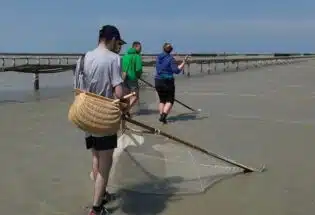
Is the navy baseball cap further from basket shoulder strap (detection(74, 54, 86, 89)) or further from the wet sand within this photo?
the wet sand

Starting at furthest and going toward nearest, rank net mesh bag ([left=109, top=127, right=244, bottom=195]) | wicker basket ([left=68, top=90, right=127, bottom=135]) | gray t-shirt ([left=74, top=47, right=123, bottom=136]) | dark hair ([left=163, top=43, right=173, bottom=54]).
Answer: dark hair ([left=163, top=43, right=173, bottom=54]) → net mesh bag ([left=109, top=127, right=244, bottom=195]) → gray t-shirt ([left=74, top=47, right=123, bottom=136]) → wicker basket ([left=68, top=90, right=127, bottom=135])

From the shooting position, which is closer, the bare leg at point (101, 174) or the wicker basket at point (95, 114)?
the wicker basket at point (95, 114)

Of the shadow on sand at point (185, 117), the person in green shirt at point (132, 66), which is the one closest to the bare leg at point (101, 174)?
the person in green shirt at point (132, 66)

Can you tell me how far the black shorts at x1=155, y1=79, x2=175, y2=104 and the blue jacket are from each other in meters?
0.10

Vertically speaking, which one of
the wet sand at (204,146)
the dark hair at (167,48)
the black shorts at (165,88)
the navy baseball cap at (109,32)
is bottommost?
the wet sand at (204,146)

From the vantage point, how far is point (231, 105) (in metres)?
15.0

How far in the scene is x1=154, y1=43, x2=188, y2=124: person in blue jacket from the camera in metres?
10.7

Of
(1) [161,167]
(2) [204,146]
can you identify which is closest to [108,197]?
(1) [161,167]

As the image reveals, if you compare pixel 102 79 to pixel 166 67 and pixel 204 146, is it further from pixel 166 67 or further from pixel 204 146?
pixel 166 67

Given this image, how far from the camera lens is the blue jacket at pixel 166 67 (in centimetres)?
1073

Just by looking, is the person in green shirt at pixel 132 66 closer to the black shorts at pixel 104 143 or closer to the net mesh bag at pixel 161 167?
the net mesh bag at pixel 161 167

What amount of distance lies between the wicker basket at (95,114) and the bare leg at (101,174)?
0.29 meters

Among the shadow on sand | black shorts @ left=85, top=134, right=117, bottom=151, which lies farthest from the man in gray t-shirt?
the shadow on sand

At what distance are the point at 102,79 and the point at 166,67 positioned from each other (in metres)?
6.13
